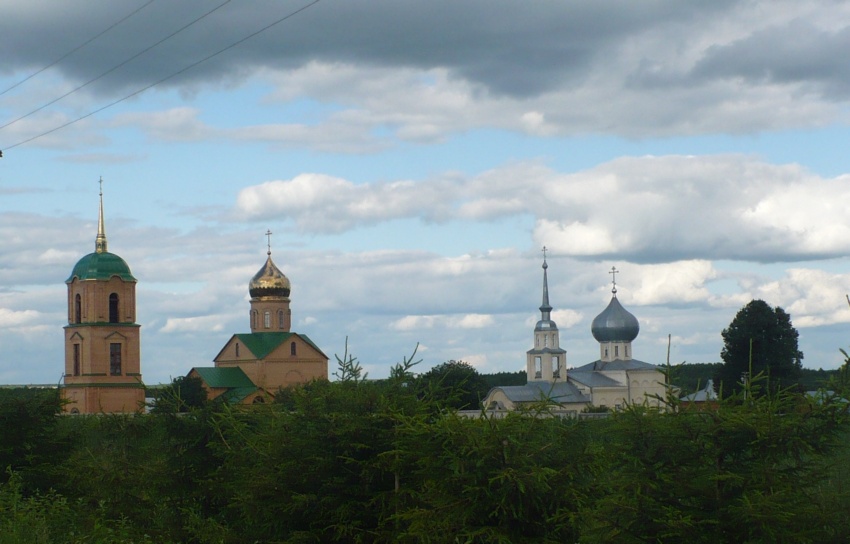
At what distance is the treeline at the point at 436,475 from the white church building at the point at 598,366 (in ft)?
271

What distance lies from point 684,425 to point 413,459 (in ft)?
11.7

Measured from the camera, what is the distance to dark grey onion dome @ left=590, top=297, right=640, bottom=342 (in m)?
104

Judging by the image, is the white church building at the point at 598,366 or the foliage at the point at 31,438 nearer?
the foliage at the point at 31,438

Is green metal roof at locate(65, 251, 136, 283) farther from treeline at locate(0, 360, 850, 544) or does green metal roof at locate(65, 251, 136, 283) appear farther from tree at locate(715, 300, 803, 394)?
Result: treeline at locate(0, 360, 850, 544)

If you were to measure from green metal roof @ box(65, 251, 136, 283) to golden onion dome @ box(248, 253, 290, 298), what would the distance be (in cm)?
1032

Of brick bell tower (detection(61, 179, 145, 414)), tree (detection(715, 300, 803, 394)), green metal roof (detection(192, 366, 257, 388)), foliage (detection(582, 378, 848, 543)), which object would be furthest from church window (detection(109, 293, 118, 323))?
foliage (detection(582, 378, 848, 543))

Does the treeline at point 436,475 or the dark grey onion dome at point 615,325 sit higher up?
the dark grey onion dome at point 615,325

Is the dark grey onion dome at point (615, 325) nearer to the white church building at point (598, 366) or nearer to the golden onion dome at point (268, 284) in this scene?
the white church building at point (598, 366)

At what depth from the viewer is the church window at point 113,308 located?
2995 inches

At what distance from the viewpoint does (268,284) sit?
275 feet

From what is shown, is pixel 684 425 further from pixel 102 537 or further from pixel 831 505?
pixel 102 537

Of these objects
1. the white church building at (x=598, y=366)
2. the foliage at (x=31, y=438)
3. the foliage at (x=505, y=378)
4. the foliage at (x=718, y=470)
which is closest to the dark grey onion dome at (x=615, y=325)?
the white church building at (x=598, y=366)

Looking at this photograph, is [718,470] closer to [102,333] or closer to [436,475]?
[436,475]

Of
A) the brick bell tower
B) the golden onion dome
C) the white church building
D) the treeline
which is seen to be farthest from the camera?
the white church building
